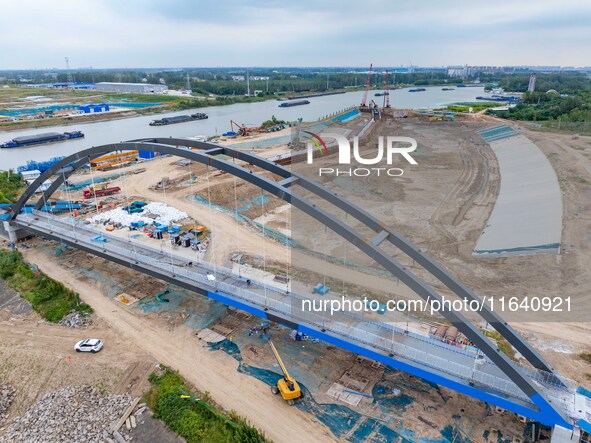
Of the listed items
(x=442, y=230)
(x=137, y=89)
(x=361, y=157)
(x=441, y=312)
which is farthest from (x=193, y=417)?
(x=137, y=89)

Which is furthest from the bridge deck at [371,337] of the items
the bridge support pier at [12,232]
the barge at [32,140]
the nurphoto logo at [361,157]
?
the barge at [32,140]

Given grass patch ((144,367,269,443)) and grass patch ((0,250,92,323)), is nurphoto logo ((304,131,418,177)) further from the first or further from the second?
grass patch ((144,367,269,443))

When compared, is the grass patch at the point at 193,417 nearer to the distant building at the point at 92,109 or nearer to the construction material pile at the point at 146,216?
the construction material pile at the point at 146,216

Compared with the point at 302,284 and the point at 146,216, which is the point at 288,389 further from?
the point at 146,216

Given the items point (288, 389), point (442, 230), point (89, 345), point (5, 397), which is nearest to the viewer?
point (288, 389)

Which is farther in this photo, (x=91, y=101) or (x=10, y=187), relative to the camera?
(x=91, y=101)

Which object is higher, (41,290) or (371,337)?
(371,337)

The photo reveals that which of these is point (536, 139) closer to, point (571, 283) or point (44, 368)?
point (571, 283)
